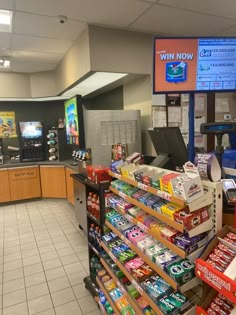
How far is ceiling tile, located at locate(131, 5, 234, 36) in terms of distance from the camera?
8.79 feet

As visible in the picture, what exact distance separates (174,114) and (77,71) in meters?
1.49

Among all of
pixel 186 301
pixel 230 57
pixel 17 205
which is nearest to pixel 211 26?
pixel 230 57

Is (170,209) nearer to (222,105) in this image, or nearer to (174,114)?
(174,114)

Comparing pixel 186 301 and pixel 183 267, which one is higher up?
pixel 183 267

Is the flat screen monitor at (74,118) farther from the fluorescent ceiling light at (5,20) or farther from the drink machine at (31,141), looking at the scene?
the drink machine at (31,141)

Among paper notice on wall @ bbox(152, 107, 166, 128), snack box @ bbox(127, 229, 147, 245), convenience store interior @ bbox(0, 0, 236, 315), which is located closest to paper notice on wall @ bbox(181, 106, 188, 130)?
convenience store interior @ bbox(0, 0, 236, 315)

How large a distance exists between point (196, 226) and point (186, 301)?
16.2 inches

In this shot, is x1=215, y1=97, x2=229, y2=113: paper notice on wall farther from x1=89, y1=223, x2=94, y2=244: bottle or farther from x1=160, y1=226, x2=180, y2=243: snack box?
x1=160, y1=226, x2=180, y2=243: snack box

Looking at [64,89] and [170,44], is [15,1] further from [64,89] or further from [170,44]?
[64,89]

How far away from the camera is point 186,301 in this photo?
1246mm

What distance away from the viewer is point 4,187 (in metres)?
5.20

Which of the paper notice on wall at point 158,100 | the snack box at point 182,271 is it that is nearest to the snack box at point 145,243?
the snack box at point 182,271

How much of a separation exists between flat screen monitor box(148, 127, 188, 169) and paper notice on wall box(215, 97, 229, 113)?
7.86 ft

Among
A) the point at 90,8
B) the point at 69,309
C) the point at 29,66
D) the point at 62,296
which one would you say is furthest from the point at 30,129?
the point at 69,309
